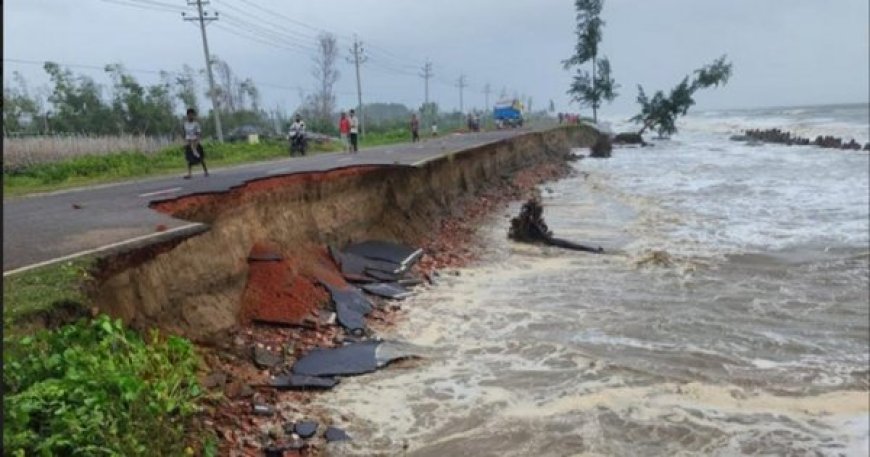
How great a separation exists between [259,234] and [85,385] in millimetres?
6314

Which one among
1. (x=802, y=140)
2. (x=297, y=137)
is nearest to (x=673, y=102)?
(x=802, y=140)

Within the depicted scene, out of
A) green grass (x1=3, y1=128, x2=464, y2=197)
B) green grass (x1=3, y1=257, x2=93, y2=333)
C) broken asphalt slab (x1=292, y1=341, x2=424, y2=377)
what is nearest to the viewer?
green grass (x1=3, y1=257, x2=93, y2=333)

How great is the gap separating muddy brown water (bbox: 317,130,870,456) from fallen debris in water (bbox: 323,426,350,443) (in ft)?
0.40

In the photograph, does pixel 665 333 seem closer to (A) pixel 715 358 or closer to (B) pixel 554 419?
(A) pixel 715 358

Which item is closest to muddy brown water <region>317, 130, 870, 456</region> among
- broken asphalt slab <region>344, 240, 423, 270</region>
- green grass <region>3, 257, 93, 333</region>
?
broken asphalt slab <region>344, 240, 423, 270</region>

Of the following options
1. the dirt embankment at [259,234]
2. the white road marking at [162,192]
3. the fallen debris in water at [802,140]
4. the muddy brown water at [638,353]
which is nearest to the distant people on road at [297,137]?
the dirt embankment at [259,234]

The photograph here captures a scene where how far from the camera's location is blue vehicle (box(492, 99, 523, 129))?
208 ft

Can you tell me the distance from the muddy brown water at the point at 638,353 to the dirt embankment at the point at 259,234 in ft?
6.28

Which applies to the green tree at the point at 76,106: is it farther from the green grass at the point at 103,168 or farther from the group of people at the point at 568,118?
the group of people at the point at 568,118

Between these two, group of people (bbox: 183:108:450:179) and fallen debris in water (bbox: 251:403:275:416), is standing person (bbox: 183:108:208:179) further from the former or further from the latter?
fallen debris in water (bbox: 251:403:275:416)

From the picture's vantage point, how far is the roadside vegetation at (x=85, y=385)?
13.6ft

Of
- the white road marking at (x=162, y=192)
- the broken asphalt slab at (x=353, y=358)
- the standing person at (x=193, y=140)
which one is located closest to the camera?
the broken asphalt slab at (x=353, y=358)

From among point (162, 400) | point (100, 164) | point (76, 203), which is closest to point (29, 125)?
point (100, 164)

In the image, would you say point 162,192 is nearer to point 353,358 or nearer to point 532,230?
point 353,358
